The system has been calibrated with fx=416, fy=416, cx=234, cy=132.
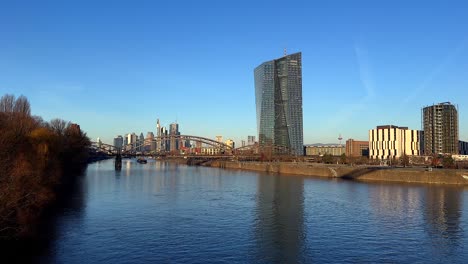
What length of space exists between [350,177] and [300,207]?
2756 centimetres

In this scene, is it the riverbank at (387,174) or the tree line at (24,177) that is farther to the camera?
the riverbank at (387,174)

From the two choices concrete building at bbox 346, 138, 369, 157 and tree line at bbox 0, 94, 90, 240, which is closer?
tree line at bbox 0, 94, 90, 240

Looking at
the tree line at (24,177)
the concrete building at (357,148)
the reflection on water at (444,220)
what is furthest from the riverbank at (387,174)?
the concrete building at (357,148)

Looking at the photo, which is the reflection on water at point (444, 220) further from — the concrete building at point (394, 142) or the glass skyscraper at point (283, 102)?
the glass skyscraper at point (283, 102)

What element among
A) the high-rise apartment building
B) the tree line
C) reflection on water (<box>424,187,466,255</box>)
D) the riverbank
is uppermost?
the high-rise apartment building

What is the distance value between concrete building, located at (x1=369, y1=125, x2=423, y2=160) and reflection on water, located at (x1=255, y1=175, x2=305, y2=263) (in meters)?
88.0

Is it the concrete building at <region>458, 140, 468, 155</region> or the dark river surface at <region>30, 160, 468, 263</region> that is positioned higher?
the concrete building at <region>458, 140, 468, 155</region>

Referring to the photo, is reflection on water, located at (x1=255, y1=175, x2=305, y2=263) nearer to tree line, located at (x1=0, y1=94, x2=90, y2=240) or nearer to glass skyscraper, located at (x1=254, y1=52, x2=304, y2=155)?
tree line, located at (x1=0, y1=94, x2=90, y2=240)

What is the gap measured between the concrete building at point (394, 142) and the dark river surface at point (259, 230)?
84412mm

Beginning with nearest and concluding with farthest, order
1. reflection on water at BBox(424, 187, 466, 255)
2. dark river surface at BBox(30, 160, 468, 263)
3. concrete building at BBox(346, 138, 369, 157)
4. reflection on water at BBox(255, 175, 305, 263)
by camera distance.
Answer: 1. dark river surface at BBox(30, 160, 468, 263)
2. reflection on water at BBox(255, 175, 305, 263)
3. reflection on water at BBox(424, 187, 466, 255)
4. concrete building at BBox(346, 138, 369, 157)

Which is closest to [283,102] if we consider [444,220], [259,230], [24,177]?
[444,220]

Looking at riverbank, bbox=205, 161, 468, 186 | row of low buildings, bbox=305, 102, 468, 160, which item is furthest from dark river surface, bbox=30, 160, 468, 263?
row of low buildings, bbox=305, 102, 468, 160

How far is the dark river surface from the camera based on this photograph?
13.7 m

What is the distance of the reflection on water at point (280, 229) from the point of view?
1385cm
